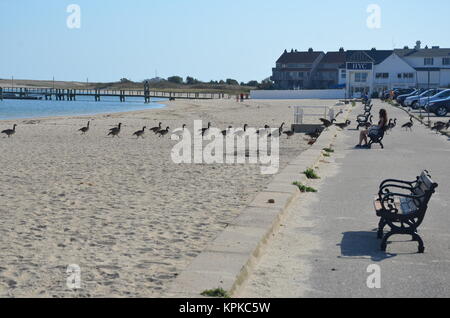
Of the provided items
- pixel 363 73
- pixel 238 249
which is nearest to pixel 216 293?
pixel 238 249

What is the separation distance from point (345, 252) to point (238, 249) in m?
1.39

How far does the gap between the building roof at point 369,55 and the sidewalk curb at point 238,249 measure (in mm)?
96513

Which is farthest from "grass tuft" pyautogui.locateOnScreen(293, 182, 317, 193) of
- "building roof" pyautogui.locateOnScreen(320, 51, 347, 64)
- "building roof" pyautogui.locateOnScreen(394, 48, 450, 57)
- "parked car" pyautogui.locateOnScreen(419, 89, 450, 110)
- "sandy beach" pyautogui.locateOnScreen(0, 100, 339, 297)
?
"building roof" pyautogui.locateOnScreen(320, 51, 347, 64)

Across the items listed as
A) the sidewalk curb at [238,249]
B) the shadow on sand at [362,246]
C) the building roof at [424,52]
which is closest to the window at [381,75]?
the building roof at [424,52]

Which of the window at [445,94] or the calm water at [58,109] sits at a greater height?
the window at [445,94]

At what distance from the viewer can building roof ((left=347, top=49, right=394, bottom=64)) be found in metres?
105

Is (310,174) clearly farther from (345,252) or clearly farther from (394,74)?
(394,74)

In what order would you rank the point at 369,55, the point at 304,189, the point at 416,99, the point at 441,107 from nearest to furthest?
the point at 304,189 → the point at 441,107 → the point at 416,99 → the point at 369,55

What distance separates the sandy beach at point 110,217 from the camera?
659 cm

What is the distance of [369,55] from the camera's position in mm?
108938

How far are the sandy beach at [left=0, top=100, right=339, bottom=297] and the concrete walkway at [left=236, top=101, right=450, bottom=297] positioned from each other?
987 mm

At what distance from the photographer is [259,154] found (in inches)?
746

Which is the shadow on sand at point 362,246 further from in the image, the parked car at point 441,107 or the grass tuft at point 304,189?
the parked car at point 441,107

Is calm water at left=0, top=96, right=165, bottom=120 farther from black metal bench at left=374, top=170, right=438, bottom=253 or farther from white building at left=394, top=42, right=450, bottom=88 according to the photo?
black metal bench at left=374, top=170, right=438, bottom=253
